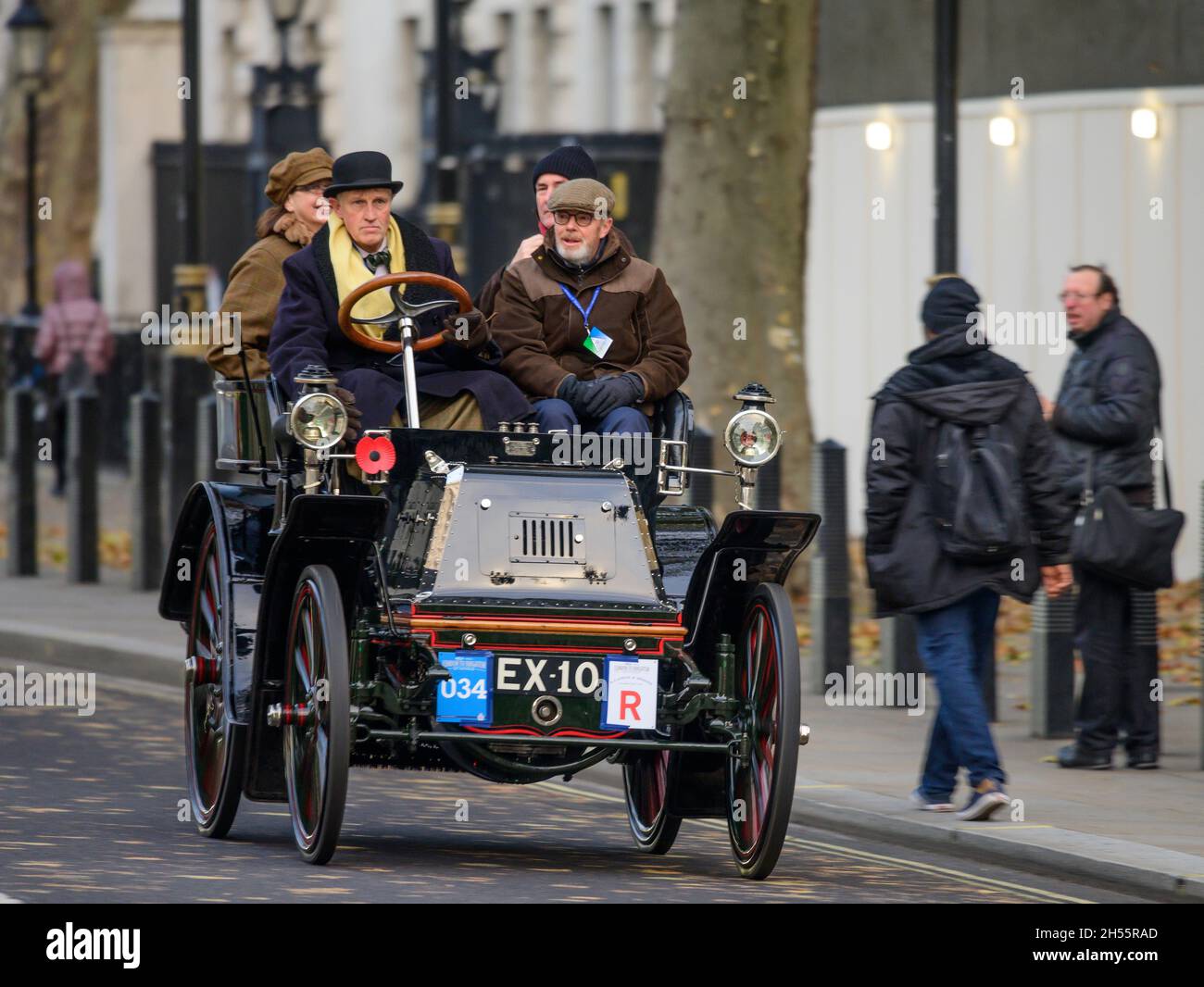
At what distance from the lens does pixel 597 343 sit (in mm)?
10023

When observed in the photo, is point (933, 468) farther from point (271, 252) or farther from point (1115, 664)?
point (271, 252)

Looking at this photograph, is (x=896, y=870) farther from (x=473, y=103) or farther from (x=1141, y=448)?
(x=473, y=103)

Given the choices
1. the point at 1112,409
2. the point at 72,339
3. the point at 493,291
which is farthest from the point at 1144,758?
the point at 72,339

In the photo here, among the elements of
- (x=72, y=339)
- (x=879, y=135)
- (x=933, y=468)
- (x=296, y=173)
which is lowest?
(x=933, y=468)

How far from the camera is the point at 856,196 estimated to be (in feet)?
77.6

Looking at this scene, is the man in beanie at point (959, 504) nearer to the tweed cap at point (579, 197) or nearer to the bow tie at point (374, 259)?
the tweed cap at point (579, 197)

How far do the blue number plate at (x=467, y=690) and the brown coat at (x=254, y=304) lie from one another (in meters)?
1.87

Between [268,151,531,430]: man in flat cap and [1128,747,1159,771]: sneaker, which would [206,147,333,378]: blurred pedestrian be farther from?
[1128,747,1159,771]: sneaker

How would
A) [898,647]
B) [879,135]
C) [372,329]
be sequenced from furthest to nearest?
[879,135] < [898,647] < [372,329]

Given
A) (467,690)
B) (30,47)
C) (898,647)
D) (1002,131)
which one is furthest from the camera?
(30,47)

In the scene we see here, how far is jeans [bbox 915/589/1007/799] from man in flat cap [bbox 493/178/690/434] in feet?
4.32

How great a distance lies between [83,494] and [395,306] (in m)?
9.76

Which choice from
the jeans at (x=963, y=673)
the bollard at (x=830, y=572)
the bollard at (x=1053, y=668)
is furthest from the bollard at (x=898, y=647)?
the jeans at (x=963, y=673)
